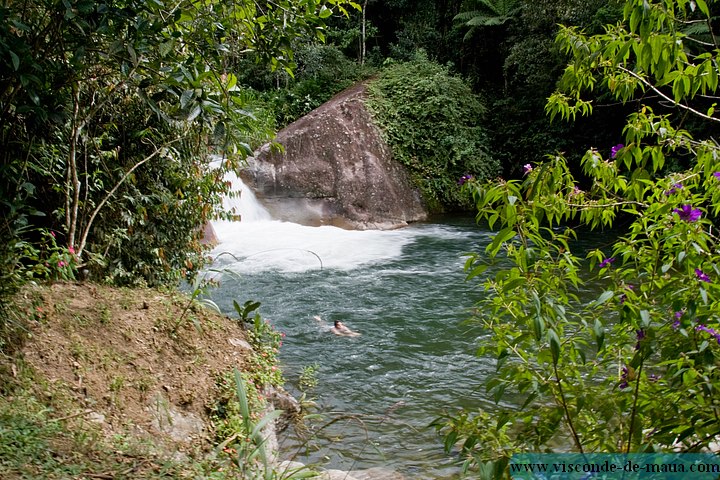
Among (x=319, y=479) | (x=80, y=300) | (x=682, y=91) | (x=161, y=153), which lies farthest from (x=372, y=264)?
(x=682, y=91)

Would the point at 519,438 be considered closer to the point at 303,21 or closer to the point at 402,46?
the point at 303,21

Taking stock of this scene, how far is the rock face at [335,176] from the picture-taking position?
1471cm

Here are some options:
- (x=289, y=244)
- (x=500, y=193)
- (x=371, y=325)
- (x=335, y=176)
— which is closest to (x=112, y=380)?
(x=500, y=193)

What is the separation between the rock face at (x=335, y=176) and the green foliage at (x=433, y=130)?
52 cm

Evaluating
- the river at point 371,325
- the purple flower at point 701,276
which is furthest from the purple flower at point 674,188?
the river at point 371,325

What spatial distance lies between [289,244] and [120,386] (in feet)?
28.0

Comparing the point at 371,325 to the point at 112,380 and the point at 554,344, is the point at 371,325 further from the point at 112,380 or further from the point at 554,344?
the point at 554,344

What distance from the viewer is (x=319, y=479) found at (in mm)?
3355

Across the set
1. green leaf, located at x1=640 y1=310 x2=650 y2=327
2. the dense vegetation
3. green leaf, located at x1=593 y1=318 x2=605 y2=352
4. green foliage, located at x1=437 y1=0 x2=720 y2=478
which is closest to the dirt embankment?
the dense vegetation

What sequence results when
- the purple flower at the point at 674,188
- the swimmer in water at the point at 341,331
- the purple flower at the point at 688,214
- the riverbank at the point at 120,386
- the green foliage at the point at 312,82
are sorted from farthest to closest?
the green foliage at the point at 312,82 < the swimmer in water at the point at 341,331 < the riverbank at the point at 120,386 < the purple flower at the point at 674,188 < the purple flower at the point at 688,214

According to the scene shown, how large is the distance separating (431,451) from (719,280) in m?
3.49

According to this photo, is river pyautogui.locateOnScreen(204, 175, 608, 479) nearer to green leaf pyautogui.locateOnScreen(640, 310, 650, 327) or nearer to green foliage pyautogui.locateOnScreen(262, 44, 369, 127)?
green leaf pyautogui.locateOnScreen(640, 310, 650, 327)

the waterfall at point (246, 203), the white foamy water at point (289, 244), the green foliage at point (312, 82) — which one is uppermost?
the green foliage at point (312, 82)

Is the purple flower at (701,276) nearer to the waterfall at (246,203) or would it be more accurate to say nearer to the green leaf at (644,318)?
the green leaf at (644,318)
